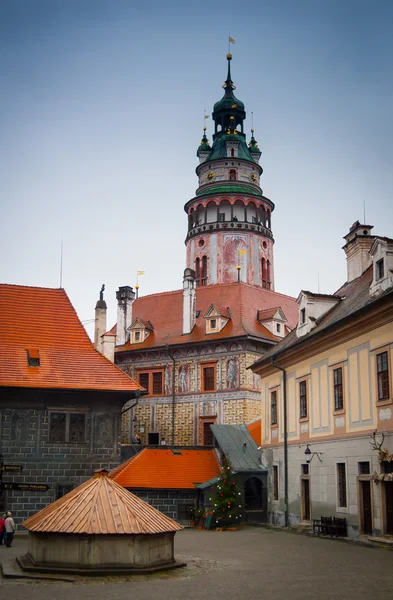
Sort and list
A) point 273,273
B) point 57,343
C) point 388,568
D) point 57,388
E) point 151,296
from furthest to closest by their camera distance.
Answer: point 273,273
point 151,296
point 57,343
point 57,388
point 388,568

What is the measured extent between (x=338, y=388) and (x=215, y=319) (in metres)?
18.5

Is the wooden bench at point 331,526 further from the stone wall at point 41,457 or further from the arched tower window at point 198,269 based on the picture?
the arched tower window at point 198,269

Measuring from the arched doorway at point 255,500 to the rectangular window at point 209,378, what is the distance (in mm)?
10218

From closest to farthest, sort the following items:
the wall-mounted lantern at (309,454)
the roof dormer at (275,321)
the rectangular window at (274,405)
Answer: the wall-mounted lantern at (309,454) → the rectangular window at (274,405) → the roof dormer at (275,321)

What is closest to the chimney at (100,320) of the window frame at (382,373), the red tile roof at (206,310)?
the red tile roof at (206,310)

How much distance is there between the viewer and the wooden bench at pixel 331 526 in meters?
22.3

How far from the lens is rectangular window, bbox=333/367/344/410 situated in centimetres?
2352

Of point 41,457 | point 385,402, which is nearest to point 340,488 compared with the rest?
point 385,402

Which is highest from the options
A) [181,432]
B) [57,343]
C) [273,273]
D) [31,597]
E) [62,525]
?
[273,273]

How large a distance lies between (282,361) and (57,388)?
8.69m

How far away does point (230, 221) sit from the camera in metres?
53.7

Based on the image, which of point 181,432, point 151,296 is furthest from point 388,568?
point 151,296

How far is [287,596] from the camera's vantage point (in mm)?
12422

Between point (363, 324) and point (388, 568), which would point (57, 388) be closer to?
point (363, 324)
